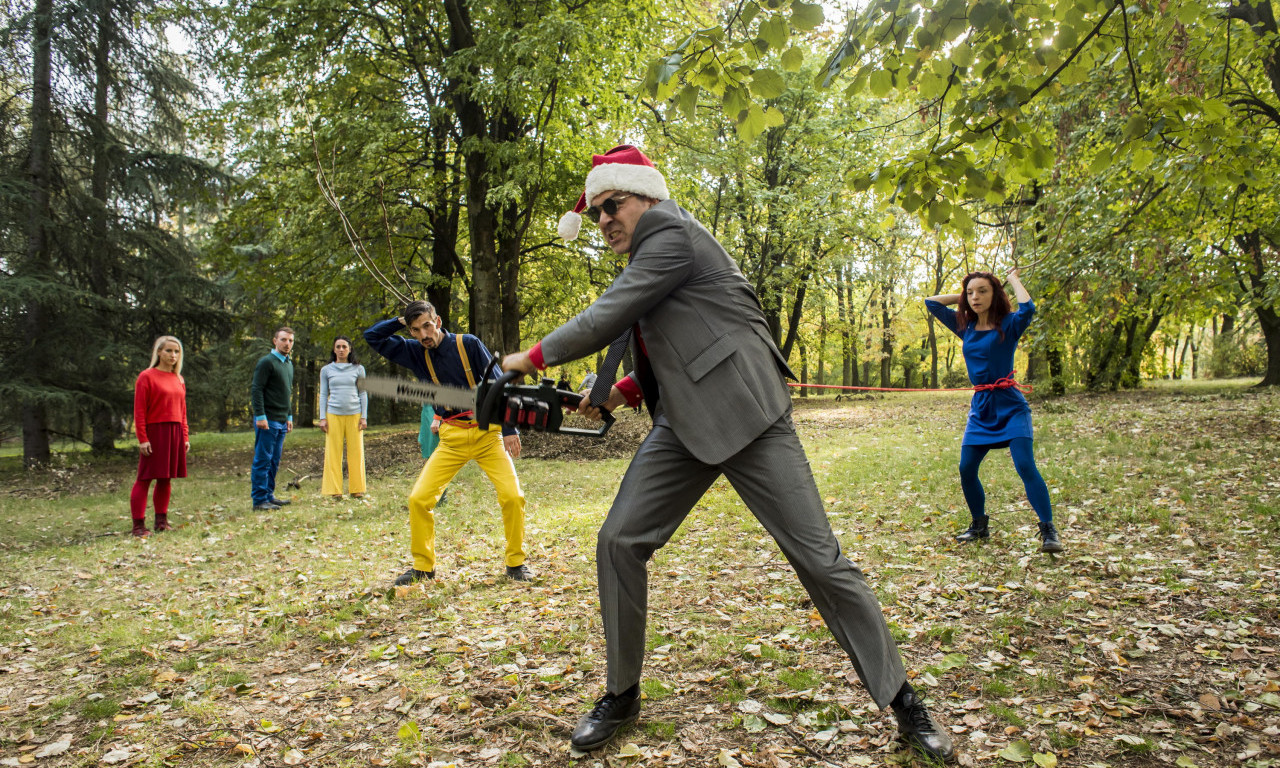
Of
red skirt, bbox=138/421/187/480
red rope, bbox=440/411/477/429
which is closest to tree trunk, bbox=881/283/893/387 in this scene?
red skirt, bbox=138/421/187/480

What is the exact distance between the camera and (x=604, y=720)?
309 centimetres

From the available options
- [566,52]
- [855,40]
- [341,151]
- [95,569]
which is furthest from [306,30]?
[855,40]

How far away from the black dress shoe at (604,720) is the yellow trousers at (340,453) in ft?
23.5

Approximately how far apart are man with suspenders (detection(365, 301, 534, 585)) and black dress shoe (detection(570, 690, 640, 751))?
247 centimetres

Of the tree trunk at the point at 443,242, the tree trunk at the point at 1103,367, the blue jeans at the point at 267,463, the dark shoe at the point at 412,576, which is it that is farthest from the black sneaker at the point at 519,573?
the tree trunk at the point at 1103,367

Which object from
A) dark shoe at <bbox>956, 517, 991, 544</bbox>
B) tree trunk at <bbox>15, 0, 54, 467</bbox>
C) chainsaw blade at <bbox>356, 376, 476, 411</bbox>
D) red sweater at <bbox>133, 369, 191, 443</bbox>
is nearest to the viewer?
chainsaw blade at <bbox>356, 376, 476, 411</bbox>

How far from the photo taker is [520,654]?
4.12m

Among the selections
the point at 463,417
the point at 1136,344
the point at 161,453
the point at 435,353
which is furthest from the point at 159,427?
the point at 1136,344

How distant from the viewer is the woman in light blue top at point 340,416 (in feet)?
30.6

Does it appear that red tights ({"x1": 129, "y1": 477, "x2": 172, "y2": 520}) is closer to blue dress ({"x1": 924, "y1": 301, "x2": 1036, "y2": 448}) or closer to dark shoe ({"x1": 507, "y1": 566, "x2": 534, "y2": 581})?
dark shoe ({"x1": 507, "y1": 566, "x2": 534, "y2": 581})

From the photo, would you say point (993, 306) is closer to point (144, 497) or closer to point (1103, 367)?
point (144, 497)

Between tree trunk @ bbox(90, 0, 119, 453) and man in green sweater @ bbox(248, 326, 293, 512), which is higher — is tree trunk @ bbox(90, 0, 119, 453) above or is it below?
above

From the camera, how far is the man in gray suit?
2805 mm

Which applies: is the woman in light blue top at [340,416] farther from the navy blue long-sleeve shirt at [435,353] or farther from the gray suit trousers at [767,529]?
the gray suit trousers at [767,529]
